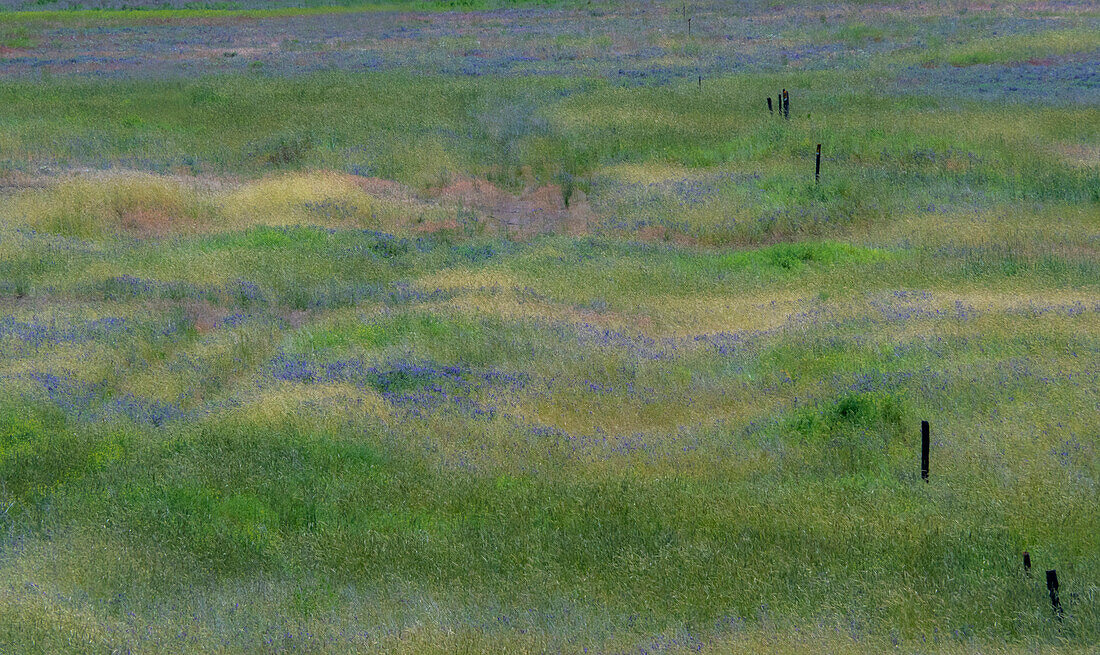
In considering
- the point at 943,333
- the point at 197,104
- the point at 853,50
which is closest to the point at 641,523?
the point at 943,333

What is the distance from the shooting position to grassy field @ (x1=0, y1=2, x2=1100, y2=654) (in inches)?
294

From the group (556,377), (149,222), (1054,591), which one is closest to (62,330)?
(556,377)

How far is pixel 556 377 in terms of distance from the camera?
12.0m

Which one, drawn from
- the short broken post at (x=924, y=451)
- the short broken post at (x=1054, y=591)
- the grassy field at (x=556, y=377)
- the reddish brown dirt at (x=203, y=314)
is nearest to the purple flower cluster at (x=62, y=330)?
the grassy field at (x=556, y=377)

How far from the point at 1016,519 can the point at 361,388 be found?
6752mm

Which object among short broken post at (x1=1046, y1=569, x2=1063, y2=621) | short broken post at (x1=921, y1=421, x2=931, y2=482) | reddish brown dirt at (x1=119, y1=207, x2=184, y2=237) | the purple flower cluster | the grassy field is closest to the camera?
short broken post at (x1=1046, y1=569, x2=1063, y2=621)

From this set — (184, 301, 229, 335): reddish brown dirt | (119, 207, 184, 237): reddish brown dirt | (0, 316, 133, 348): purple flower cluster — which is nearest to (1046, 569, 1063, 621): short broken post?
(184, 301, 229, 335): reddish brown dirt

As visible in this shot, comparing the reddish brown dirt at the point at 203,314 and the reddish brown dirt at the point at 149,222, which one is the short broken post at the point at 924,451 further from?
the reddish brown dirt at the point at 149,222

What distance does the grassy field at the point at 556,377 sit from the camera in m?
7.47

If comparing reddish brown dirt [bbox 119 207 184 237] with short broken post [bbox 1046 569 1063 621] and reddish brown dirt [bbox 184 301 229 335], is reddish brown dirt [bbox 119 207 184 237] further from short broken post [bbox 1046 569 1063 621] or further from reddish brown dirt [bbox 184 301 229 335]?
short broken post [bbox 1046 569 1063 621]

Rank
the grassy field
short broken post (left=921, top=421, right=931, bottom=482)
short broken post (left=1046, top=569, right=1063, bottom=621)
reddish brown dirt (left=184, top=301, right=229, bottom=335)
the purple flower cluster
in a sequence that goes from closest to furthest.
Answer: short broken post (left=1046, top=569, right=1063, bottom=621), the grassy field, short broken post (left=921, top=421, right=931, bottom=482), the purple flower cluster, reddish brown dirt (left=184, top=301, right=229, bottom=335)

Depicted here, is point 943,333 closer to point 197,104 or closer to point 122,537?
point 122,537

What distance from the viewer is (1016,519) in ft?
27.2

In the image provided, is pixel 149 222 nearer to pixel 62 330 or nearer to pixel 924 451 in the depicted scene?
pixel 62 330
